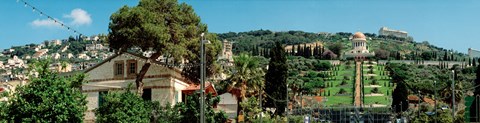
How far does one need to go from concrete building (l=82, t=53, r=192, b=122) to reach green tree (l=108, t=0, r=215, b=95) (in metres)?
1.79

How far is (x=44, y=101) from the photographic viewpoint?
84.1 ft

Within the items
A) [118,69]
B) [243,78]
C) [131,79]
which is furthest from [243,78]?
[118,69]

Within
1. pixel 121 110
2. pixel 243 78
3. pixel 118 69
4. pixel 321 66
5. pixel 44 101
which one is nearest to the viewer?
pixel 44 101

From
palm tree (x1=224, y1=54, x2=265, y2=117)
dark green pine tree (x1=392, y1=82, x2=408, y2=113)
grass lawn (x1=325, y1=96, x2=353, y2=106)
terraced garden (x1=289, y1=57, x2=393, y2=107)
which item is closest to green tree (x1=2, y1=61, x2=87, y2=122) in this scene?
palm tree (x1=224, y1=54, x2=265, y2=117)

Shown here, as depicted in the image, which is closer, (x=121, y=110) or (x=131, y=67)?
(x=121, y=110)

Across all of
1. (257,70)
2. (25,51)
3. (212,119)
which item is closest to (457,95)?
(257,70)

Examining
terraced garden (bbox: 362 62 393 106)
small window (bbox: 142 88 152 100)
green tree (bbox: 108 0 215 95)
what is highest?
green tree (bbox: 108 0 215 95)

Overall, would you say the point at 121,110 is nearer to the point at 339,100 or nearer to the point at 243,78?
the point at 243,78

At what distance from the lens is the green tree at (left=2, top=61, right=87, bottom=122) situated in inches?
1008

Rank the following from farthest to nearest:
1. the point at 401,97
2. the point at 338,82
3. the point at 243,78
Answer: the point at 338,82, the point at 401,97, the point at 243,78

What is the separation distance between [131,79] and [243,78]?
805 cm

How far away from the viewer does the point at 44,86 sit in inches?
1034

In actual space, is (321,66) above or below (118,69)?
above

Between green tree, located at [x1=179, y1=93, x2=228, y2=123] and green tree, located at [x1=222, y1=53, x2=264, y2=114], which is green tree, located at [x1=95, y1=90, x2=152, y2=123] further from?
green tree, located at [x1=222, y1=53, x2=264, y2=114]
